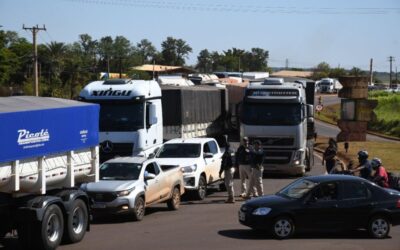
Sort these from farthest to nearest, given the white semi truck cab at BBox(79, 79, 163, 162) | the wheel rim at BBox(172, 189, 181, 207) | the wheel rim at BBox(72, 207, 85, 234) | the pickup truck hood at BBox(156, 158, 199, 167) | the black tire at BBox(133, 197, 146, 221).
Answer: the white semi truck cab at BBox(79, 79, 163, 162) → the pickup truck hood at BBox(156, 158, 199, 167) → the wheel rim at BBox(172, 189, 181, 207) → the black tire at BBox(133, 197, 146, 221) → the wheel rim at BBox(72, 207, 85, 234)

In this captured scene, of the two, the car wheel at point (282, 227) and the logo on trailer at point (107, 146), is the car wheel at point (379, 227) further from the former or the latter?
the logo on trailer at point (107, 146)

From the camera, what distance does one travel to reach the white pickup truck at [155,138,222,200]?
20953mm

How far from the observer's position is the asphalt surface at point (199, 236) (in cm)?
1367

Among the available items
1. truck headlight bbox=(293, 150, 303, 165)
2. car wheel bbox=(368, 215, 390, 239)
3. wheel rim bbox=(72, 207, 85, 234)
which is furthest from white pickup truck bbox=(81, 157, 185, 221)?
truck headlight bbox=(293, 150, 303, 165)

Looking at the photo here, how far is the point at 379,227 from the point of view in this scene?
14719 millimetres

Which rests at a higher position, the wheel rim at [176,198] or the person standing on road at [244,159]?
the person standing on road at [244,159]

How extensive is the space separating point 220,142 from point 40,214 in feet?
63.9

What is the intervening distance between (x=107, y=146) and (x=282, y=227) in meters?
10.2

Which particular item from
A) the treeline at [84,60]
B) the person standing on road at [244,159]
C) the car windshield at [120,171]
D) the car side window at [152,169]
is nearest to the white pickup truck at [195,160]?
the person standing on road at [244,159]

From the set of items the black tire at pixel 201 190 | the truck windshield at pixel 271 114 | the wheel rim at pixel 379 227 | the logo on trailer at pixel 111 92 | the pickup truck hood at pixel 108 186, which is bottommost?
the black tire at pixel 201 190

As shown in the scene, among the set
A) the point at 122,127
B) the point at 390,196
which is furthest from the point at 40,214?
the point at 122,127

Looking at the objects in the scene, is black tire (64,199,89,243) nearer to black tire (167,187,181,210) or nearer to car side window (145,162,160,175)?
car side window (145,162,160,175)

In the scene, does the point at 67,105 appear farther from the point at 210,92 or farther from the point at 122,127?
the point at 210,92

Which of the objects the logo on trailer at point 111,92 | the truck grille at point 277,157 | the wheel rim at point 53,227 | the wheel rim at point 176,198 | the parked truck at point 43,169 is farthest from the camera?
the truck grille at point 277,157
